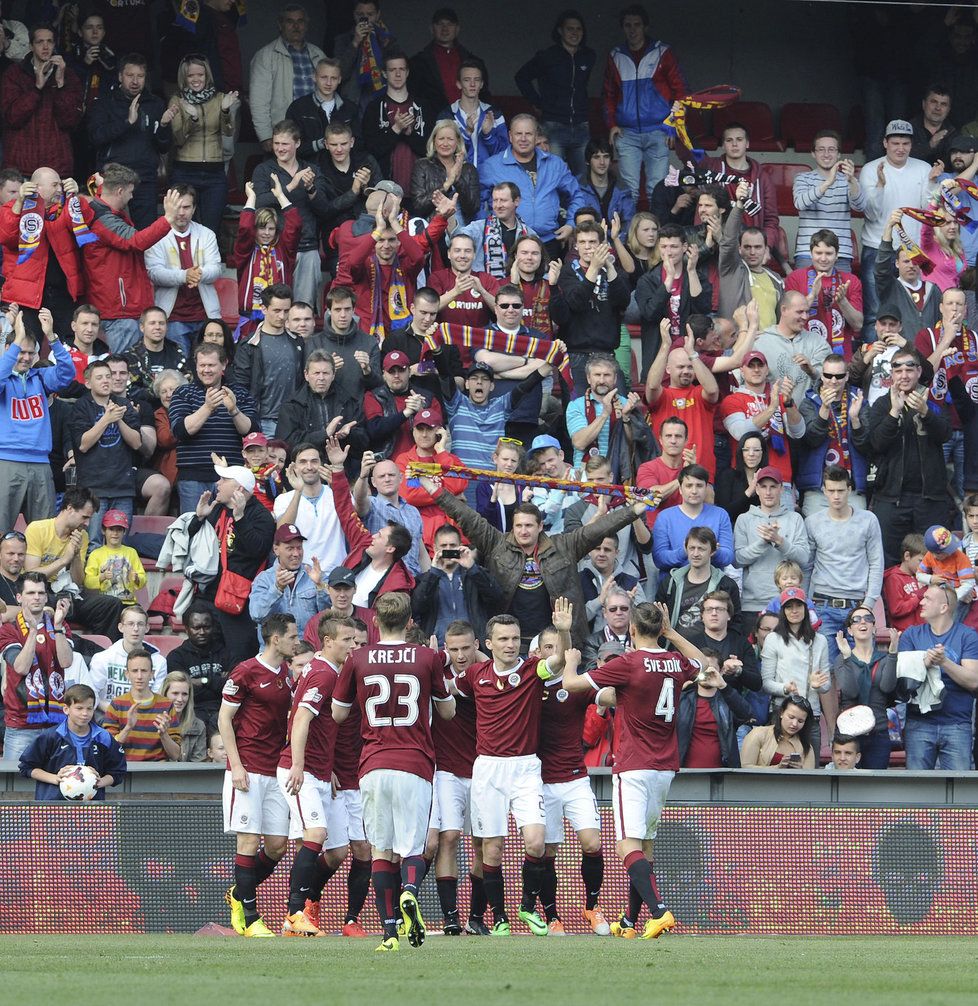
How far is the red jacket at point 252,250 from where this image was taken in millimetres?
17000

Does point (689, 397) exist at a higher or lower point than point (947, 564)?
higher

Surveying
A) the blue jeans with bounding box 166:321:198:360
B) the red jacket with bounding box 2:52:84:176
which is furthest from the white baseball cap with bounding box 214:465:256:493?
the red jacket with bounding box 2:52:84:176

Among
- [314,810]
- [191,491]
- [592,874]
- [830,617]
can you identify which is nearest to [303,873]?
[314,810]

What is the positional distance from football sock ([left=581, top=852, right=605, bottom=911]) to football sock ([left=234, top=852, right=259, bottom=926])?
2.00 m

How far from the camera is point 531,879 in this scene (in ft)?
38.3

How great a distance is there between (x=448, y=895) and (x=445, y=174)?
317 inches

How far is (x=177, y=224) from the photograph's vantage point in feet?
55.3

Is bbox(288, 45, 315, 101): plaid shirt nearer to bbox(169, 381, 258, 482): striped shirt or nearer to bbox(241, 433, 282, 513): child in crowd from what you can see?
bbox(169, 381, 258, 482): striped shirt

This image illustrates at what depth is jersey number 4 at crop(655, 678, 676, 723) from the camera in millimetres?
11273

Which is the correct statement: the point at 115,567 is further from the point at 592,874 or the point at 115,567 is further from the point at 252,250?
the point at 592,874

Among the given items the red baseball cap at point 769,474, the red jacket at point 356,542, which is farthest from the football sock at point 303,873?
the red baseball cap at point 769,474

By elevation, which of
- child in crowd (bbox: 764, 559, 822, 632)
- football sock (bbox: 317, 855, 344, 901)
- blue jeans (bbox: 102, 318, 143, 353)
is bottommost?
football sock (bbox: 317, 855, 344, 901)

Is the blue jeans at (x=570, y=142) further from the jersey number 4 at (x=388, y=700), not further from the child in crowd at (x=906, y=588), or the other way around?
the jersey number 4 at (x=388, y=700)

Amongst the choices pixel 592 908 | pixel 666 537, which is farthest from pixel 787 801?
pixel 666 537
